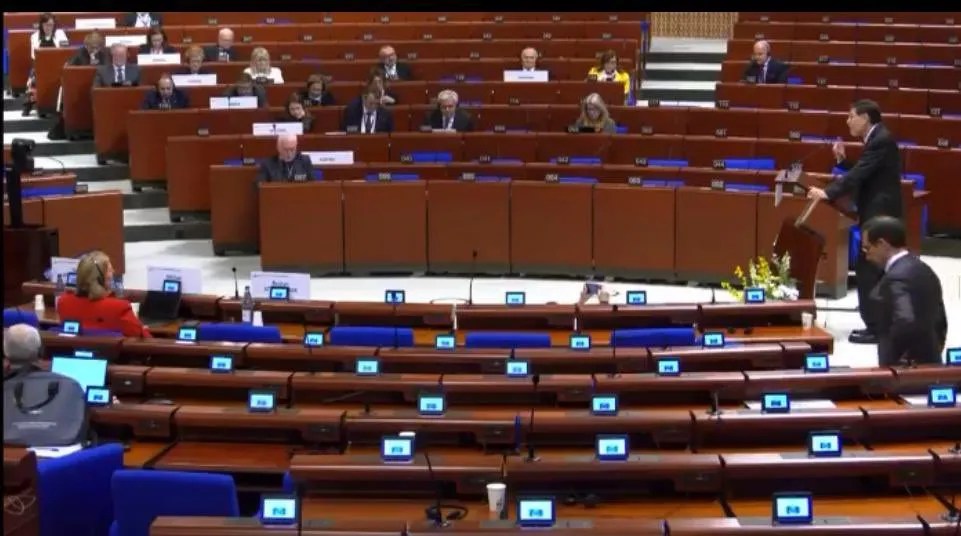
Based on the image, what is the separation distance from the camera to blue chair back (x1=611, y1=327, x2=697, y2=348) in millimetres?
7285

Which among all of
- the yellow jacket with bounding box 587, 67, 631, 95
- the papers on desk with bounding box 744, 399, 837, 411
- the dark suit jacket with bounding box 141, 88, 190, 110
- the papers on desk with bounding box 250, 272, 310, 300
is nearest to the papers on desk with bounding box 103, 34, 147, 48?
the dark suit jacket with bounding box 141, 88, 190, 110

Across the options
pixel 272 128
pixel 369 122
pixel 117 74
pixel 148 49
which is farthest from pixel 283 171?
pixel 148 49

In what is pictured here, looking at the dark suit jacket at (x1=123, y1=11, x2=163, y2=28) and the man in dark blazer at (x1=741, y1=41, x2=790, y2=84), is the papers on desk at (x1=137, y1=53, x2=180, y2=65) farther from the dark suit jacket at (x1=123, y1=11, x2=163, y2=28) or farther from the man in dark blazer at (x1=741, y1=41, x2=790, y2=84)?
the man in dark blazer at (x1=741, y1=41, x2=790, y2=84)

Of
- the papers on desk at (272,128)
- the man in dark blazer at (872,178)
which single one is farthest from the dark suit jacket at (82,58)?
the man in dark blazer at (872,178)

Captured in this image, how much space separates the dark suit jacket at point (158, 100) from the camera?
13141mm

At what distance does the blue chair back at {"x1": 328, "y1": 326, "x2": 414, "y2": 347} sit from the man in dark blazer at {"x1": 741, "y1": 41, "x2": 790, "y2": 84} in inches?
298

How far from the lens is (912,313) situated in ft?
22.5

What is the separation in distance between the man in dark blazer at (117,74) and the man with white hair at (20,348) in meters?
7.90

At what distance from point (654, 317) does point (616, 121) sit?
5.74m

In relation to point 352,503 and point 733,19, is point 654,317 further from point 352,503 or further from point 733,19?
point 733,19

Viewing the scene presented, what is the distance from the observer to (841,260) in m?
10.5

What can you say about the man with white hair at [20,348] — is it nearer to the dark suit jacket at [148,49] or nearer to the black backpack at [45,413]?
the black backpack at [45,413]

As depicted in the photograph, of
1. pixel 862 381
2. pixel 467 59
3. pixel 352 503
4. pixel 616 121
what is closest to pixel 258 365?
pixel 352 503

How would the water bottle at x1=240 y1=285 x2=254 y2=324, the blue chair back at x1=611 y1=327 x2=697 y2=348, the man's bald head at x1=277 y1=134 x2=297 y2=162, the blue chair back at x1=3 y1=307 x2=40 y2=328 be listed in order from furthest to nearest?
the man's bald head at x1=277 y1=134 x2=297 y2=162
the water bottle at x1=240 y1=285 x2=254 y2=324
the blue chair back at x1=3 y1=307 x2=40 y2=328
the blue chair back at x1=611 y1=327 x2=697 y2=348
